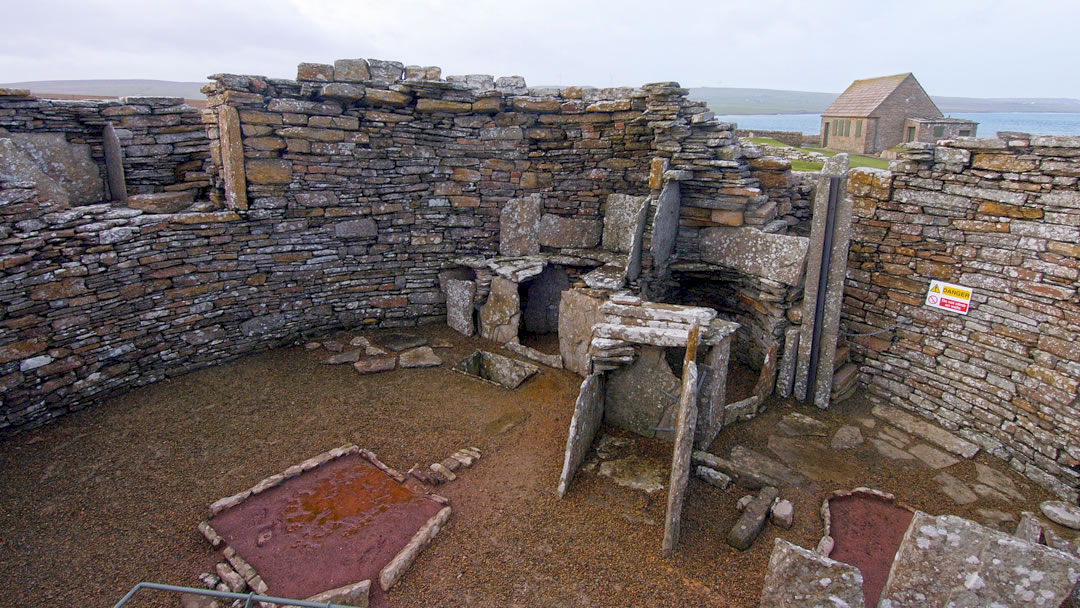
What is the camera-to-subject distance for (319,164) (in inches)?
348

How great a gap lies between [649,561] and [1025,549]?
2.64 metres

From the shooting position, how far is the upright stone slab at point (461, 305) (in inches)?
379

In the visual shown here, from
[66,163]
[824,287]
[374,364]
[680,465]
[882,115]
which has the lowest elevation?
[374,364]

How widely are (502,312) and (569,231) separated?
180 cm

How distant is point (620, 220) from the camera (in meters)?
9.47

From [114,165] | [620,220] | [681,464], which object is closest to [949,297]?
[681,464]

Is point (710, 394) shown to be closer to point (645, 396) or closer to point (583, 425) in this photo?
point (645, 396)

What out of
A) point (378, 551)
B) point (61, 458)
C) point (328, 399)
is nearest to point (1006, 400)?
point (378, 551)

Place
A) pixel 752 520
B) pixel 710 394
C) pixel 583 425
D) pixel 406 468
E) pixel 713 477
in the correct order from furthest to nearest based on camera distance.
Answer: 1. pixel 710 394
2. pixel 406 468
3. pixel 583 425
4. pixel 713 477
5. pixel 752 520

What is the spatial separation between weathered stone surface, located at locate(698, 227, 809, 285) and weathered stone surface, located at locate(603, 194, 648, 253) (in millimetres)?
1113

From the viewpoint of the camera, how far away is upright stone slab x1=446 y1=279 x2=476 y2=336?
9625mm

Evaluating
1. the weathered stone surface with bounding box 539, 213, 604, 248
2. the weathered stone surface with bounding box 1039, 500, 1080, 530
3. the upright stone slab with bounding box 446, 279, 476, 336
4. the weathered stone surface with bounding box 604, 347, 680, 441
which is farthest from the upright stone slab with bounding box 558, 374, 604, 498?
the weathered stone surface with bounding box 1039, 500, 1080, 530

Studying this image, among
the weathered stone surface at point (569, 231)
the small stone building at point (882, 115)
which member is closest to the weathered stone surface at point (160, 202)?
the weathered stone surface at point (569, 231)

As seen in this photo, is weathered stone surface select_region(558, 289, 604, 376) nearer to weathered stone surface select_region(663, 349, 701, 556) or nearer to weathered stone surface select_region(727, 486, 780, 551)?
weathered stone surface select_region(663, 349, 701, 556)
